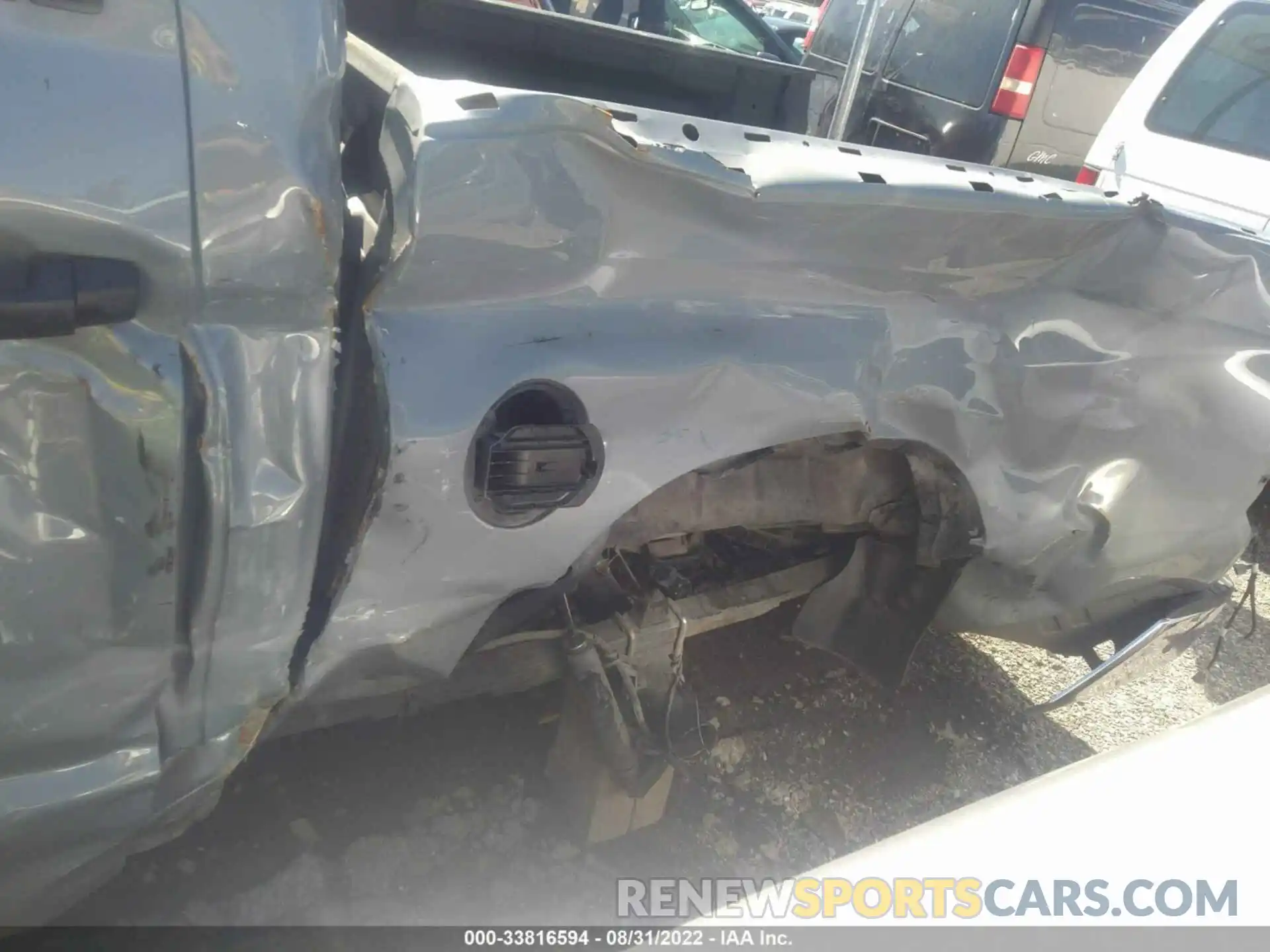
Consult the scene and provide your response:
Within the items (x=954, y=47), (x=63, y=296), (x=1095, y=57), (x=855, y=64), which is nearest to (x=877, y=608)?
(x=63, y=296)

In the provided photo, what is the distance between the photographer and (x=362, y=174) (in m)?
1.48

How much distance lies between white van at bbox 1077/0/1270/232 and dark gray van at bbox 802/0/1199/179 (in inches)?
40.6

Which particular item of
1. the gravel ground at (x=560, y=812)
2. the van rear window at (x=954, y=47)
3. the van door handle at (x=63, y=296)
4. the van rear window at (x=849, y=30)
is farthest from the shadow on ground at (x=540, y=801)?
the van rear window at (x=849, y=30)

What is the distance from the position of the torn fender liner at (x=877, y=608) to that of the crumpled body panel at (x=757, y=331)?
94 mm

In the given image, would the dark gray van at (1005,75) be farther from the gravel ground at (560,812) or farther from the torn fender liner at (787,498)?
the torn fender liner at (787,498)

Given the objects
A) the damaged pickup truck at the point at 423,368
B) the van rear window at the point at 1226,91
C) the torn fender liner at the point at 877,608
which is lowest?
→ the torn fender liner at the point at 877,608

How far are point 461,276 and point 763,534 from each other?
132 cm

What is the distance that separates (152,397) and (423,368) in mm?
329

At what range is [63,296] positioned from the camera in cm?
110

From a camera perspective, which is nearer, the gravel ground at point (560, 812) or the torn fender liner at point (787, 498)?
the torn fender liner at point (787, 498)

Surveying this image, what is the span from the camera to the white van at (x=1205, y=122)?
4156 millimetres

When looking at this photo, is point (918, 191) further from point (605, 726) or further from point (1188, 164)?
point (1188, 164)

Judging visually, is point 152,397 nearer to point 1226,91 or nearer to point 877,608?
point 877,608

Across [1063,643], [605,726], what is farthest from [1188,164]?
[605,726]
